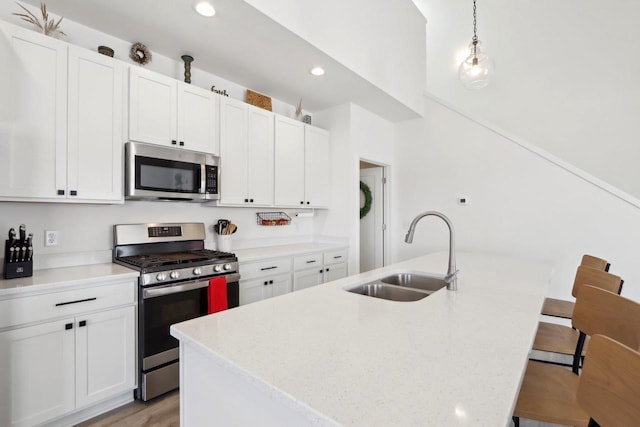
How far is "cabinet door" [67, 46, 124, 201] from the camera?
2.05 metres

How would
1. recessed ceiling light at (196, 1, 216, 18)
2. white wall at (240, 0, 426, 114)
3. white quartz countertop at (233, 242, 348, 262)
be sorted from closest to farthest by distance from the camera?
recessed ceiling light at (196, 1, 216, 18) < white wall at (240, 0, 426, 114) < white quartz countertop at (233, 242, 348, 262)

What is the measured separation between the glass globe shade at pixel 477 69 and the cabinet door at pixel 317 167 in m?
1.69

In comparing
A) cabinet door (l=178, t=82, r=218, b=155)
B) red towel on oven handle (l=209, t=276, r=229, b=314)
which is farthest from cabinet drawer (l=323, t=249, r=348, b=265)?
cabinet door (l=178, t=82, r=218, b=155)

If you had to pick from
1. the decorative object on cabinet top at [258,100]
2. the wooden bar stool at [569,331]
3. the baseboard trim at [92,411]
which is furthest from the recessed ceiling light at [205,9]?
the wooden bar stool at [569,331]

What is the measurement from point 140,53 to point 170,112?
549mm

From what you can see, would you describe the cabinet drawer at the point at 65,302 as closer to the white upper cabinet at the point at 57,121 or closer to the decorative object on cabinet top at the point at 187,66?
the white upper cabinet at the point at 57,121

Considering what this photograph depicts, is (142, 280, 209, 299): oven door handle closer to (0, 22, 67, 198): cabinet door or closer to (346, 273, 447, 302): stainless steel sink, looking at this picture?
(0, 22, 67, 198): cabinet door

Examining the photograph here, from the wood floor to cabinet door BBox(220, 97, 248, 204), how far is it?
5.34 ft

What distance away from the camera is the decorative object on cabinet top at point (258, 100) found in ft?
10.9

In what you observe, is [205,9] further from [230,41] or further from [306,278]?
[306,278]

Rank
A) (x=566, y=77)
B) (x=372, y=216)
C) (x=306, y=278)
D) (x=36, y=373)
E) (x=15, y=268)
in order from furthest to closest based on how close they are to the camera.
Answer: (x=372, y=216) → (x=566, y=77) → (x=306, y=278) → (x=15, y=268) → (x=36, y=373)

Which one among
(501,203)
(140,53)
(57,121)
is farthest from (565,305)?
(140,53)

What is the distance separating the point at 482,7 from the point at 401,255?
4441mm

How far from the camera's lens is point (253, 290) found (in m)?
2.86
